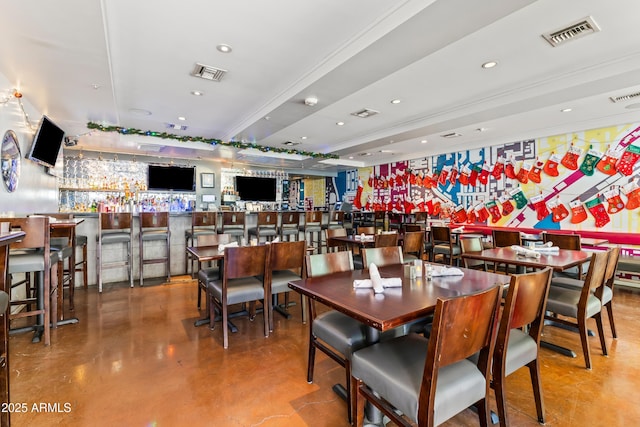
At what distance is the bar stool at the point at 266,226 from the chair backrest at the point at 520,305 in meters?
4.42

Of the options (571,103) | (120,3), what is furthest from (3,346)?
(571,103)

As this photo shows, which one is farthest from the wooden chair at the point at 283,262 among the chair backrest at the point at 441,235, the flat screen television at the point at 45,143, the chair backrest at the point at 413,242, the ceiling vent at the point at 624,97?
the ceiling vent at the point at 624,97

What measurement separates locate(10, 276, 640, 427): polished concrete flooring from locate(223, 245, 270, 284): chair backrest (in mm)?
666

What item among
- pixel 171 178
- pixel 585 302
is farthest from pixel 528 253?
pixel 171 178

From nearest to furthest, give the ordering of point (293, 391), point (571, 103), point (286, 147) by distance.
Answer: point (293, 391) → point (571, 103) → point (286, 147)

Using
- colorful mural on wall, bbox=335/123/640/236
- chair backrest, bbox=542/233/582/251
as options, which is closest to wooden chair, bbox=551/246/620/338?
chair backrest, bbox=542/233/582/251

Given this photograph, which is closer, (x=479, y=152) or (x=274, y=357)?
(x=274, y=357)

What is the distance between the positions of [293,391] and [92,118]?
5407 millimetres

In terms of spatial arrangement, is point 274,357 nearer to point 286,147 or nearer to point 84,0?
point 84,0

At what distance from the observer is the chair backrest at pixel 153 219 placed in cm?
482

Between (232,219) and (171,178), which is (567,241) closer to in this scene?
(232,219)

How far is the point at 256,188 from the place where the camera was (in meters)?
10.0

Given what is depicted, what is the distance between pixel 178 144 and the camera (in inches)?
269

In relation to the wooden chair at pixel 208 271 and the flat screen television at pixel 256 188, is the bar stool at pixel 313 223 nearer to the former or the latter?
the wooden chair at pixel 208 271
